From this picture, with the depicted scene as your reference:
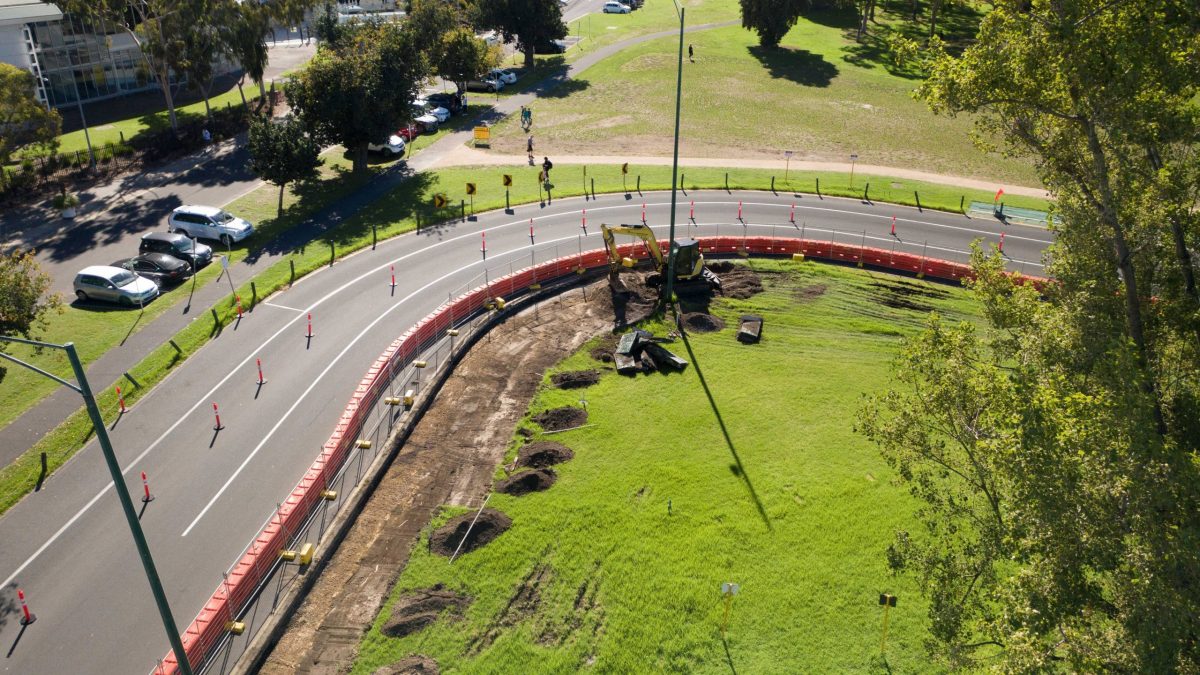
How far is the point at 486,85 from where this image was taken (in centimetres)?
7638

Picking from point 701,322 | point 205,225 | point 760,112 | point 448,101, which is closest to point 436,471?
point 701,322

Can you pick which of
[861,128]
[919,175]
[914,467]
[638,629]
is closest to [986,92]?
[914,467]

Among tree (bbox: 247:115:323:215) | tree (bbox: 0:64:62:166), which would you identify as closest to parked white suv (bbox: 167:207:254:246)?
tree (bbox: 247:115:323:215)

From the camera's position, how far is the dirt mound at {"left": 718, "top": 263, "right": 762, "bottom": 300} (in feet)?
129

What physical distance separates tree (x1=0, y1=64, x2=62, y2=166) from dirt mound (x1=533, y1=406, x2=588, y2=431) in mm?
35508

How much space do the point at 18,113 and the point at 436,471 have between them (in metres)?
35.8

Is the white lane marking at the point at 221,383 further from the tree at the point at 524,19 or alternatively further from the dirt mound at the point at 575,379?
the tree at the point at 524,19

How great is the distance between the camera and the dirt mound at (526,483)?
26.0 metres

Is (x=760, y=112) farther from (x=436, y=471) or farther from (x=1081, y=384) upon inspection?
(x=1081, y=384)

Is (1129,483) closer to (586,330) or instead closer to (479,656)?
→ (479,656)

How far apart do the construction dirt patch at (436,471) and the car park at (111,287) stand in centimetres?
1718

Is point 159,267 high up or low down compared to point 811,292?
up

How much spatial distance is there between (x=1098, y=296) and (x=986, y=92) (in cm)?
627

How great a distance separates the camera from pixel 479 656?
20.4 m
